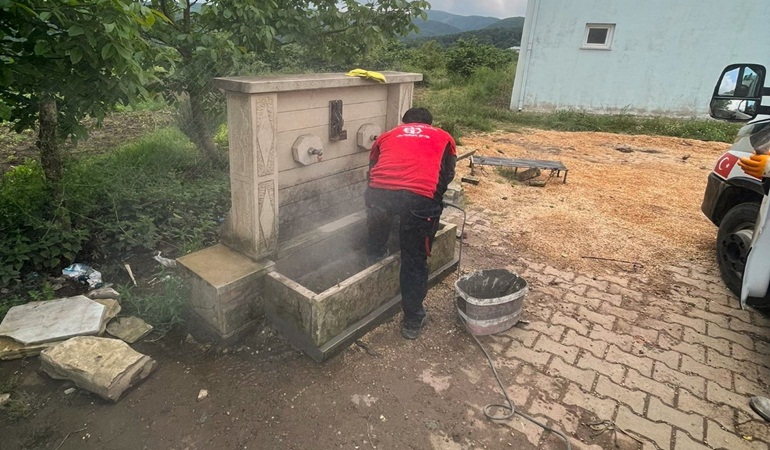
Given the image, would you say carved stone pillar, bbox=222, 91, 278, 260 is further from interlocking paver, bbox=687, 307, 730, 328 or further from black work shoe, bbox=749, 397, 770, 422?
interlocking paver, bbox=687, 307, 730, 328

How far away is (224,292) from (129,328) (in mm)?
847

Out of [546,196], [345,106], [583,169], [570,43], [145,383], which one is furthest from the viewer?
[570,43]

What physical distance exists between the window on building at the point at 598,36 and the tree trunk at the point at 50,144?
13265 millimetres

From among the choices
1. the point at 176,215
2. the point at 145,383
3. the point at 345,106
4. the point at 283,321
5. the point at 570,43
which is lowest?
the point at 145,383

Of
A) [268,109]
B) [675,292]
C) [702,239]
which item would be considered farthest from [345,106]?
[702,239]

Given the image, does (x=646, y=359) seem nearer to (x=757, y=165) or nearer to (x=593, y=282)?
(x=593, y=282)

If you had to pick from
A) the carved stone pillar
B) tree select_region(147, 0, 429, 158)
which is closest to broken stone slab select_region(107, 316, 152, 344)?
the carved stone pillar

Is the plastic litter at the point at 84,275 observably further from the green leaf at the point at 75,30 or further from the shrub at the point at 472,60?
the shrub at the point at 472,60

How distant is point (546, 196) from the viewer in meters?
6.98

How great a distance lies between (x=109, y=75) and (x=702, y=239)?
258 inches

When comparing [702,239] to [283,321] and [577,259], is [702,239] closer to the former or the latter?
[577,259]

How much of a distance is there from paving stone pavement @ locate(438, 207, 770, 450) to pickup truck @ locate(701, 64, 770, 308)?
1.20ft

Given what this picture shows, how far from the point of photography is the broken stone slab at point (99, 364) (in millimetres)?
2719

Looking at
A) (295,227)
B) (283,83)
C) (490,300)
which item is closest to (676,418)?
(490,300)
